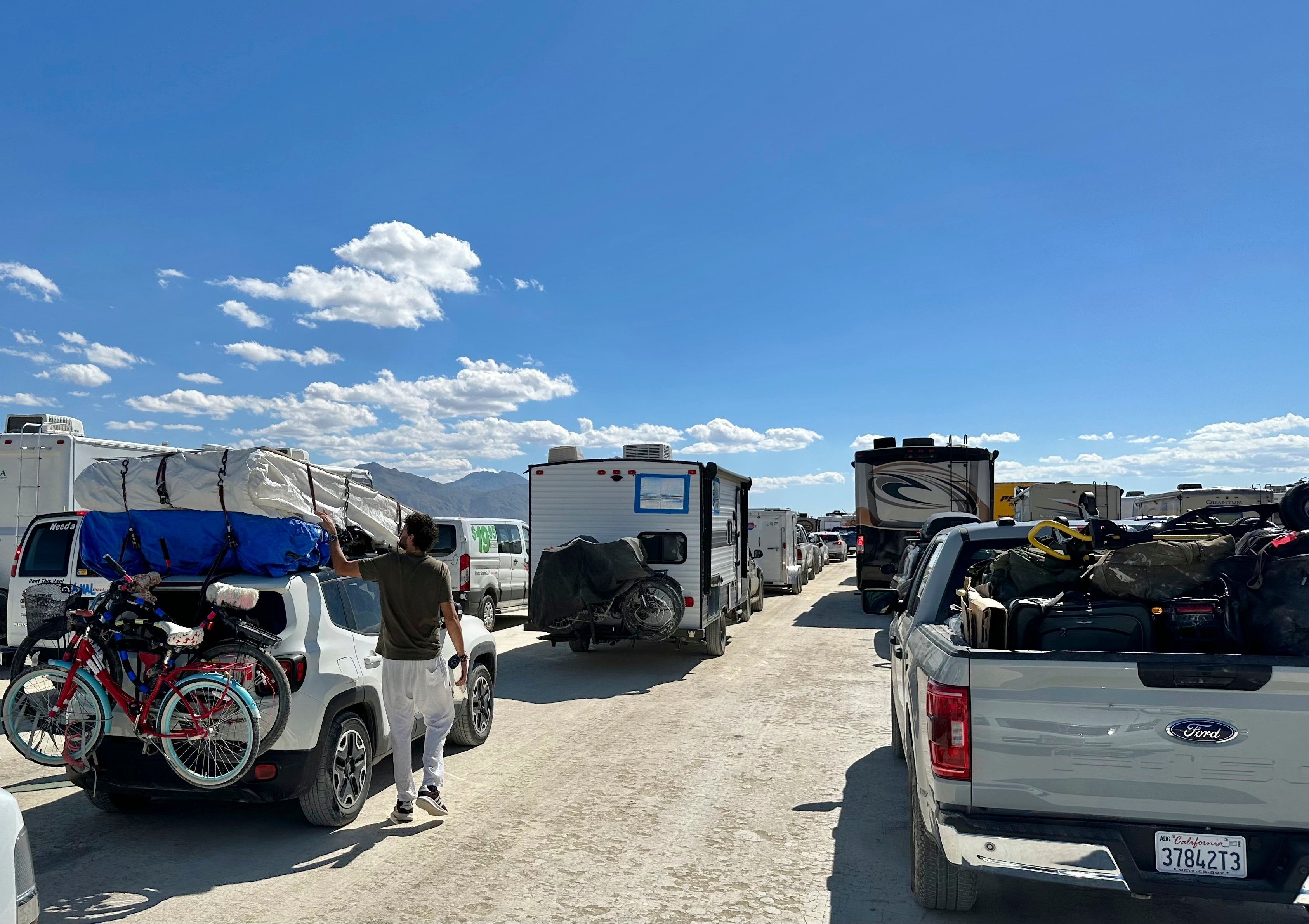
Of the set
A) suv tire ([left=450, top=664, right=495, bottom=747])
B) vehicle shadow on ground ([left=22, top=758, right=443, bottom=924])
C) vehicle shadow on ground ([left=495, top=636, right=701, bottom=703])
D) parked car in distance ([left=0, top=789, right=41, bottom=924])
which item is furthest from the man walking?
vehicle shadow on ground ([left=495, top=636, right=701, bottom=703])

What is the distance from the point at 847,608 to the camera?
64.0 feet

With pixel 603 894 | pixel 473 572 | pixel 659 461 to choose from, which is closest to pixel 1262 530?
pixel 603 894

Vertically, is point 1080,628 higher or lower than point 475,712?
higher

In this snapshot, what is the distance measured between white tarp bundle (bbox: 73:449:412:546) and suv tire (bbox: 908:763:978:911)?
4.01m

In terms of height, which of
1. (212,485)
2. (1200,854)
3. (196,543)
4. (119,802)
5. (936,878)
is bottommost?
(119,802)

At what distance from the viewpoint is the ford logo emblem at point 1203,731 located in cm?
314

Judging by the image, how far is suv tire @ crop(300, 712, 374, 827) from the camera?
Answer: 5.17m

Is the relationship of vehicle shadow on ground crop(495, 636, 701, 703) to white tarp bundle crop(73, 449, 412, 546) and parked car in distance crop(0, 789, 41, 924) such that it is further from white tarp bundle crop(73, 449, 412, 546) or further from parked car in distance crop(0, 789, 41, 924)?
parked car in distance crop(0, 789, 41, 924)

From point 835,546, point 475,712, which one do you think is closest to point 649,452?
point 475,712

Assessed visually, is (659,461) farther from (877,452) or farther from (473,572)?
(877,452)

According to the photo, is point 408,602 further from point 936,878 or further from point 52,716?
point 936,878

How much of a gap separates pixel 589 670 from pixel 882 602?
604cm

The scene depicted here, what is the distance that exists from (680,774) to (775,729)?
5.73 feet

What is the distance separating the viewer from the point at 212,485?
550cm
